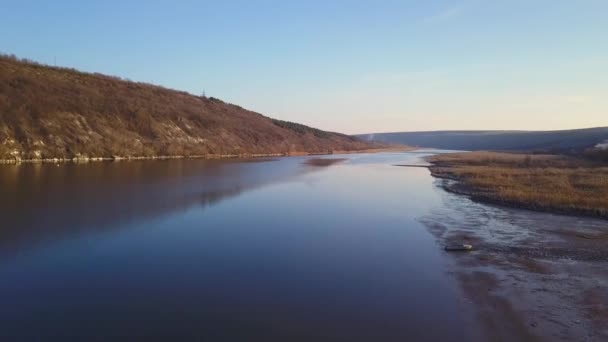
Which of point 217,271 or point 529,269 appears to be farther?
point 529,269

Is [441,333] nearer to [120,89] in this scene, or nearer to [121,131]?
[121,131]

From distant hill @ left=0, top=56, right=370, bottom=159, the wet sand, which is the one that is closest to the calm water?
the wet sand

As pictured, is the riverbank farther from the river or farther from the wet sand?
the river

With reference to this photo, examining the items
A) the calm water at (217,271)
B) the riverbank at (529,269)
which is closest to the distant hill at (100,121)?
the calm water at (217,271)

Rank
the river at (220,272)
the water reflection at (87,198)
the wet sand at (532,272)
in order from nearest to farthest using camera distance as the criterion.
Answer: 1. the river at (220,272)
2. the wet sand at (532,272)
3. the water reflection at (87,198)

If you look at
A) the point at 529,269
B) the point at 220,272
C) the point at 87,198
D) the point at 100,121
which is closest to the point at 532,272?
the point at 529,269

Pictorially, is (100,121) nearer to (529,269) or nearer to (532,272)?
(529,269)

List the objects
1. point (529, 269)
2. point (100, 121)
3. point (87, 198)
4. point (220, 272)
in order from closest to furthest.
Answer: point (220, 272), point (529, 269), point (87, 198), point (100, 121)

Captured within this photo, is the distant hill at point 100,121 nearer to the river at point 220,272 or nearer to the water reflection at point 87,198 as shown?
the water reflection at point 87,198
